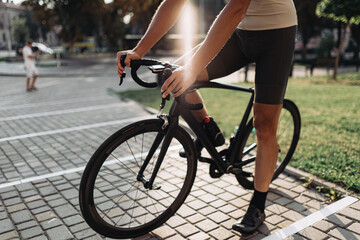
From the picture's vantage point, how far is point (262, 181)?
100.0 inches

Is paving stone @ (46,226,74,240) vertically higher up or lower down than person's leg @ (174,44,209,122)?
lower down

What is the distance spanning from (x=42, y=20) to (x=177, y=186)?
3068 cm

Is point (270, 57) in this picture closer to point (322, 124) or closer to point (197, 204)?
point (197, 204)

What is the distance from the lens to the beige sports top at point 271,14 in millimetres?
2225

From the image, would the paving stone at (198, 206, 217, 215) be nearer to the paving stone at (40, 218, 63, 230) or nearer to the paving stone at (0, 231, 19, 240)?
the paving stone at (40, 218, 63, 230)

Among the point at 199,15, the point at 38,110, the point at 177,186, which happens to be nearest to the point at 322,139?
the point at 177,186

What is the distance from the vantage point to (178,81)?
1994 mm

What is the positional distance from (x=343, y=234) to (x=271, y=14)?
160 cm

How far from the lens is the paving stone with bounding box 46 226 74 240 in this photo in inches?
101

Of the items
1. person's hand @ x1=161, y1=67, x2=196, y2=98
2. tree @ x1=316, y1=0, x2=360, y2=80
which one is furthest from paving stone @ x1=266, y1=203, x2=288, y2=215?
tree @ x1=316, y1=0, x2=360, y2=80

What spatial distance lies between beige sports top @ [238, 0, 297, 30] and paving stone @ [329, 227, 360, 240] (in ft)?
4.87

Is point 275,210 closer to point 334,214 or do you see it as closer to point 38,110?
point 334,214

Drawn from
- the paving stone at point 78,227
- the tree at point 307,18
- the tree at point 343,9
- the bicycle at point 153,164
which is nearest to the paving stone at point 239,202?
the bicycle at point 153,164

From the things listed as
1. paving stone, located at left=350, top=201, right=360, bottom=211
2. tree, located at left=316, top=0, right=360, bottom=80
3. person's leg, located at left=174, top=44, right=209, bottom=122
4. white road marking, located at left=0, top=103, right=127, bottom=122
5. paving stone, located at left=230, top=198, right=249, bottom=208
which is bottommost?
white road marking, located at left=0, top=103, right=127, bottom=122
